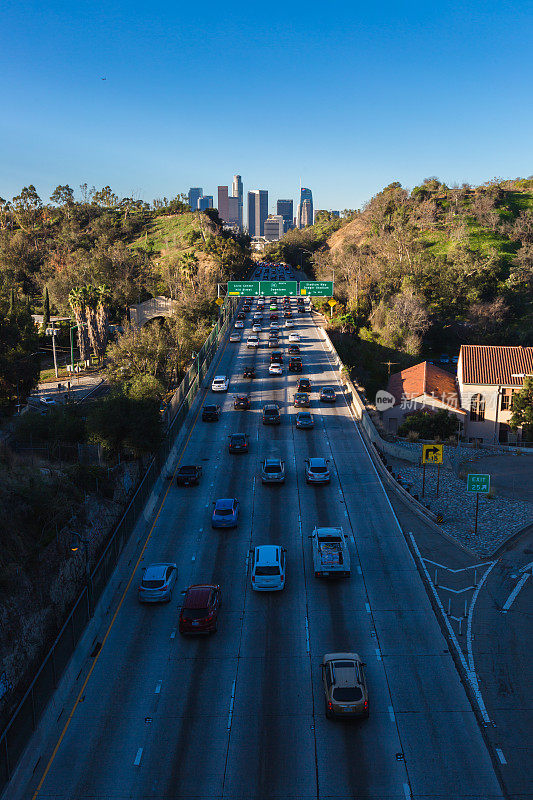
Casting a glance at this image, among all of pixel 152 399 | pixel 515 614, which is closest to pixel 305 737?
pixel 515 614

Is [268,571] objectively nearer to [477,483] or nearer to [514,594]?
[514,594]

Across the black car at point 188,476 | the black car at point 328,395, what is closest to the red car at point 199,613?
the black car at point 188,476

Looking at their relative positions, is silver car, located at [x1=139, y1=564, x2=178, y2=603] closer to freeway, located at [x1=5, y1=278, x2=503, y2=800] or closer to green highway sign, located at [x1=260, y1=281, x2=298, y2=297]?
freeway, located at [x1=5, y1=278, x2=503, y2=800]

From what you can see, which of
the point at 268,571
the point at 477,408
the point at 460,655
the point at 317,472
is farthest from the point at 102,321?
the point at 460,655

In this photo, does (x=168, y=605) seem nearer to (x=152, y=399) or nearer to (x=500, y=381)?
(x=152, y=399)

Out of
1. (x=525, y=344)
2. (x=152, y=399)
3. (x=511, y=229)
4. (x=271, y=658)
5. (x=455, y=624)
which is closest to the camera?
(x=271, y=658)

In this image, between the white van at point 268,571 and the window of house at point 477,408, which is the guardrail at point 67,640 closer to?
the white van at point 268,571
